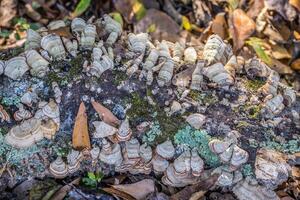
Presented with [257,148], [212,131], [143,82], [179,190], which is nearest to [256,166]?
[257,148]

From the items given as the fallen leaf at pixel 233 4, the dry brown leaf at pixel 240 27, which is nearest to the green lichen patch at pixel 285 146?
the dry brown leaf at pixel 240 27

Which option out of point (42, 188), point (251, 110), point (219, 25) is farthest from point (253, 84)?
point (42, 188)

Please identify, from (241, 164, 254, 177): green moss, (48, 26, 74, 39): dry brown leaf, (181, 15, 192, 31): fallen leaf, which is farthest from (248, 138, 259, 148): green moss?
(181, 15, 192, 31): fallen leaf

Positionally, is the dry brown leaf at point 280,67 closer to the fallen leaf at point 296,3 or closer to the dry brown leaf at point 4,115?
the fallen leaf at point 296,3

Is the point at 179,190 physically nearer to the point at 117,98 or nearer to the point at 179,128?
the point at 179,128

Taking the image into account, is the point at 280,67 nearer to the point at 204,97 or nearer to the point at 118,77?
the point at 204,97

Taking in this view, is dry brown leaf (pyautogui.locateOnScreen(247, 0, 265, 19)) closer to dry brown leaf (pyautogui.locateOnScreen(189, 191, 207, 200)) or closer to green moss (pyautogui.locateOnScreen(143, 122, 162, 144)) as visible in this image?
green moss (pyautogui.locateOnScreen(143, 122, 162, 144))
